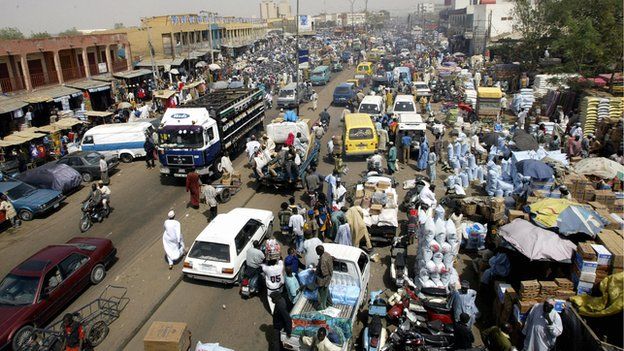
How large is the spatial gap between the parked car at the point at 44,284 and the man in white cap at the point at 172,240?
5.36 feet

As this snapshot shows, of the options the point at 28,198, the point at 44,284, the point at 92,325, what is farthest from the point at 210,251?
the point at 28,198

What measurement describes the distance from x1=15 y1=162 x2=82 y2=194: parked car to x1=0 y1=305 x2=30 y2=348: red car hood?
8904mm

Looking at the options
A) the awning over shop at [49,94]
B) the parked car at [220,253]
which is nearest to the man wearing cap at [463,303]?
the parked car at [220,253]

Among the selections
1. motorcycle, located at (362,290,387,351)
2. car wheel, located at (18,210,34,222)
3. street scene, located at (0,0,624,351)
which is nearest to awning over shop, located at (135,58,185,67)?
street scene, located at (0,0,624,351)

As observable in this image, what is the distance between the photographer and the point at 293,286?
8.69m

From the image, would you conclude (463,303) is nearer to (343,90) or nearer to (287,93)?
(287,93)

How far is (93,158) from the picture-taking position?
1892 centimetres

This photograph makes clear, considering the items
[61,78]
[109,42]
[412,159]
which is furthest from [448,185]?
[109,42]

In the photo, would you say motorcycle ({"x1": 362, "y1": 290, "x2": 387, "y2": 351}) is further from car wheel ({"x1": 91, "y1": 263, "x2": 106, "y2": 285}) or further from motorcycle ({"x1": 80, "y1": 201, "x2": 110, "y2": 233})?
motorcycle ({"x1": 80, "y1": 201, "x2": 110, "y2": 233})

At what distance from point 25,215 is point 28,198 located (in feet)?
2.07

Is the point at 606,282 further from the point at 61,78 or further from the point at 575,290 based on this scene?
the point at 61,78

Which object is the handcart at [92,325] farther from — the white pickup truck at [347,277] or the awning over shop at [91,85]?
the awning over shop at [91,85]

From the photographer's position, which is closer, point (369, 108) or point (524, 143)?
point (524, 143)

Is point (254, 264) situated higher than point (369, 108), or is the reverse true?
point (369, 108)
